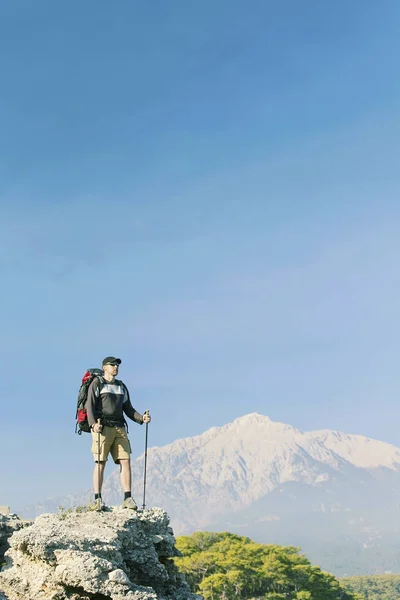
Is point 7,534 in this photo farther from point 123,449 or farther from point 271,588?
point 271,588

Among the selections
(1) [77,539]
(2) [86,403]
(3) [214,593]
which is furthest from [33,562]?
(3) [214,593]

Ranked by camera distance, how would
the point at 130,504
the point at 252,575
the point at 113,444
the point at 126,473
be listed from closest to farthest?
the point at 130,504 → the point at 113,444 → the point at 126,473 → the point at 252,575

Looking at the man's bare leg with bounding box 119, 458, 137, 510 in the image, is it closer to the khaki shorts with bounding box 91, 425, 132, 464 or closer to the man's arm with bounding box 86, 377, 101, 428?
the khaki shorts with bounding box 91, 425, 132, 464

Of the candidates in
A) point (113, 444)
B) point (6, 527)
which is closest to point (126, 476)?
point (113, 444)

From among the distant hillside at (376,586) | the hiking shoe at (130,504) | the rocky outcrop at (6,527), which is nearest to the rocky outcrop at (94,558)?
the hiking shoe at (130,504)

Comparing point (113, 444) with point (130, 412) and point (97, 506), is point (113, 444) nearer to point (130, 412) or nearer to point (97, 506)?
point (130, 412)

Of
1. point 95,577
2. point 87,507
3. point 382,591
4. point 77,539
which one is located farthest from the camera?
point 382,591

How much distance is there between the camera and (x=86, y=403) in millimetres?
10430

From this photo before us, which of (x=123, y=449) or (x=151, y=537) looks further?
(x=123, y=449)

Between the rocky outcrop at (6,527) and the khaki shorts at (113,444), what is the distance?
1.72m

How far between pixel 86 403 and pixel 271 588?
48.5 m

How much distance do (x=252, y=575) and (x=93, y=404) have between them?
46324 mm

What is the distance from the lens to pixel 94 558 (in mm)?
7402

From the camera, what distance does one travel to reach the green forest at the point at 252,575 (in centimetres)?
4981
